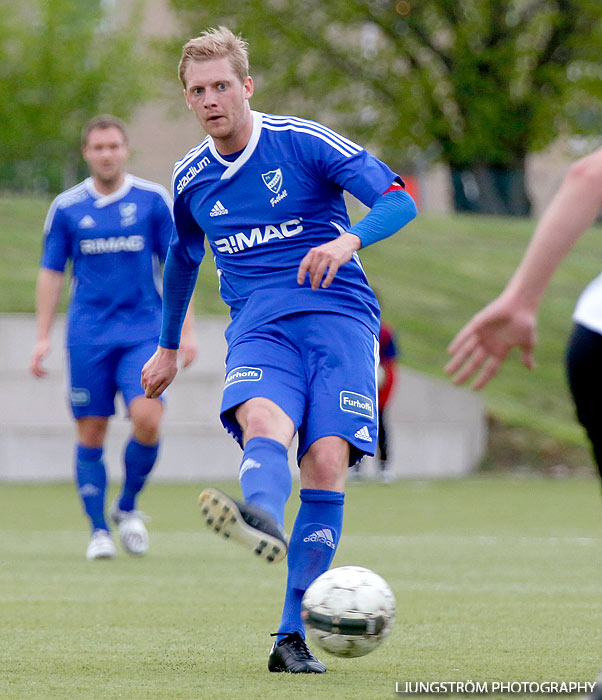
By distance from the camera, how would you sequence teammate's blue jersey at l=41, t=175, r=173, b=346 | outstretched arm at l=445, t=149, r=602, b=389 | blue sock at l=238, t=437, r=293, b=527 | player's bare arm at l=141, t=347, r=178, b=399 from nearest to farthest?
outstretched arm at l=445, t=149, r=602, b=389 → blue sock at l=238, t=437, r=293, b=527 → player's bare arm at l=141, t=347, r=178, b=399 → teammate's blue jersey at l=41, t=175, r=173, b=346

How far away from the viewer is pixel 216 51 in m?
5.15

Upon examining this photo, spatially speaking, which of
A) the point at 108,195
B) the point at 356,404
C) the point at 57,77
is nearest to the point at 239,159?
the point at 356,404

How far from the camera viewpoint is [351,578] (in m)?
4.74

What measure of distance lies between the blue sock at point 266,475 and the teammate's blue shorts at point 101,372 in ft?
14.3

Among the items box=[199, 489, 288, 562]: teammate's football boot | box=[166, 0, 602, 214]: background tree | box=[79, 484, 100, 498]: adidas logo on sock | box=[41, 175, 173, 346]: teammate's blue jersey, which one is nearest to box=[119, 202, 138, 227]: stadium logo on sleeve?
box=[41, 175, 173, 346]: teammate's blue jersey

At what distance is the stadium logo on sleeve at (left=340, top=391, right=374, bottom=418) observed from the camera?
5059 millimetres

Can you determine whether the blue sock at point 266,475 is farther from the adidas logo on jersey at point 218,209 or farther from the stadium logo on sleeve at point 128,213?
the stadium logo on sleeve at point 128,213

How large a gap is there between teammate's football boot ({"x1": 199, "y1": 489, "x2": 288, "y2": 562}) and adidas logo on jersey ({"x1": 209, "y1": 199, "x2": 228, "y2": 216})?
1.43 meters

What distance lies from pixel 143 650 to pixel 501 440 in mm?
15321

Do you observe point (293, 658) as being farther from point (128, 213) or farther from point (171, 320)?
point (128, 213)

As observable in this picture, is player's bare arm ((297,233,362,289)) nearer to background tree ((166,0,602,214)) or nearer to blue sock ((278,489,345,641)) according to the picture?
blue sock ((278,489,345,641))

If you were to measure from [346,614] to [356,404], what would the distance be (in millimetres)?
807

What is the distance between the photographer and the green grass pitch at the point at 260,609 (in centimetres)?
486

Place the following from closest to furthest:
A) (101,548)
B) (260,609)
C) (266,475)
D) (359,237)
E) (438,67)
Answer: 1. (266,475)
2. (359,237)
3. (260,609)
4. (101,548)
5. (438,67)
